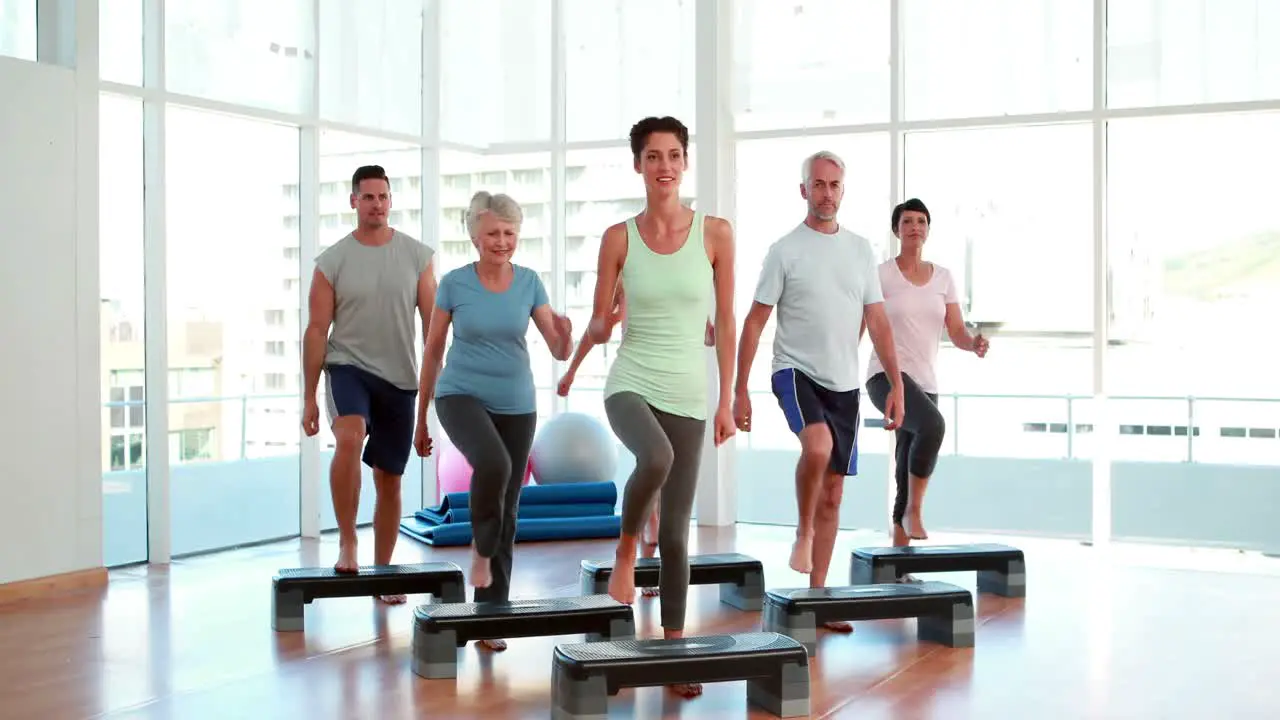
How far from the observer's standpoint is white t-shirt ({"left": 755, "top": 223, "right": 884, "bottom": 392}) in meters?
5.17

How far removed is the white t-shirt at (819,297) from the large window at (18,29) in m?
3.77

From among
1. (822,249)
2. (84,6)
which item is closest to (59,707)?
(822,249)

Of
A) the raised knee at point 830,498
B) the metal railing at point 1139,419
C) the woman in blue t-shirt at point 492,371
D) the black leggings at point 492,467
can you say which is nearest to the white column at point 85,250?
the metal railing at point 1139,419

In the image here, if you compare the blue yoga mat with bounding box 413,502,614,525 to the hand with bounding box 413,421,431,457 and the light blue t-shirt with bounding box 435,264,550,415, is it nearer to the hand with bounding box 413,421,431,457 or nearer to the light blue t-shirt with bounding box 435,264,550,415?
the hand with bounding box 413,421,431,457

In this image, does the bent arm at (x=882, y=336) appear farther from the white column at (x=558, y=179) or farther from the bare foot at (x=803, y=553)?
the white column at (x=558, y=179)

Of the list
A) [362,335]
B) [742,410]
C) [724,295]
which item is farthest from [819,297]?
[362,335]

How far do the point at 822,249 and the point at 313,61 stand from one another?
414 cm

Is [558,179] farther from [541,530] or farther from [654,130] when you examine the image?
[654,130]

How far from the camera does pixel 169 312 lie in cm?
743

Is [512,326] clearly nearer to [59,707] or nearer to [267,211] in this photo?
[59,707]

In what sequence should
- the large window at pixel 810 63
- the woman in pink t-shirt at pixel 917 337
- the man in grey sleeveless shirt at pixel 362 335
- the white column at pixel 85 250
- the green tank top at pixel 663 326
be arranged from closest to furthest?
the green tank top at pixel 663 326, the man in grey sleeveless shirt at pixel 362 335, the woman in pink t-shirt at pixel 917 337, the white column at pixel 85 250, the large window at pixel 810 63

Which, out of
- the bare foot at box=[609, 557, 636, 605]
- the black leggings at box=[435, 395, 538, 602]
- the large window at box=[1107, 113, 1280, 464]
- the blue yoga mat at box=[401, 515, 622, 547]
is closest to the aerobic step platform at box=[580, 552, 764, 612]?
the black leggings at box=[435, 395, 538, 602]

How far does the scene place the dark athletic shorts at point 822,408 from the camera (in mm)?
5168

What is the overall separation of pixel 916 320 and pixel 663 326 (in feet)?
7.29
